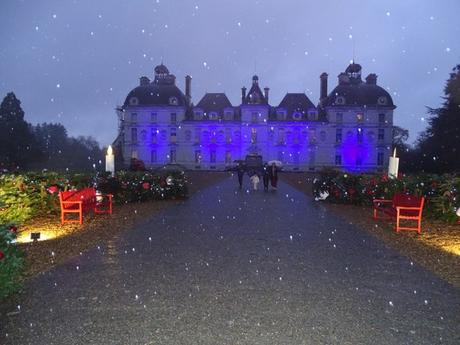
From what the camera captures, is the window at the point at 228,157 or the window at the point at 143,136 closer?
the window at the point at 228,157

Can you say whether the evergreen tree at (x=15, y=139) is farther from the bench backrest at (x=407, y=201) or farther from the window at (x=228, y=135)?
the bench backrest at (x=407, y=201)

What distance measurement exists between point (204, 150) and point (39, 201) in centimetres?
5594

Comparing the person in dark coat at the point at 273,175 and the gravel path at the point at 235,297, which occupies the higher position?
the person in dark coat at the point at 273,175

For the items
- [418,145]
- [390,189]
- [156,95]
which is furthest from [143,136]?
[390,189]

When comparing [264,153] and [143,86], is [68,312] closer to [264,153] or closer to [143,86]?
[264,153]

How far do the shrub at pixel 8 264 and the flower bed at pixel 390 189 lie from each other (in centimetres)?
1078

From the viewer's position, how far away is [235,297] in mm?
5383

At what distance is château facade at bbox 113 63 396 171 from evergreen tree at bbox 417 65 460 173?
83.0ft

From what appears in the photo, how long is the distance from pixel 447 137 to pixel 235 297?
38.1 m

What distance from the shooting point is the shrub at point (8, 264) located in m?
5.01

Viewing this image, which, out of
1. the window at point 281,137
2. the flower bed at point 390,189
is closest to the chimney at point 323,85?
the window at point 281,137

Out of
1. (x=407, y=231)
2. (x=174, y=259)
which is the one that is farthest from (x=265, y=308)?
(x=407, y=231)

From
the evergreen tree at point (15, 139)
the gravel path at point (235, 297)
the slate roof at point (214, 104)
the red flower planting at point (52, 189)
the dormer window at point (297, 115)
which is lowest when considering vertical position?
the gravel path at point (235, 297)

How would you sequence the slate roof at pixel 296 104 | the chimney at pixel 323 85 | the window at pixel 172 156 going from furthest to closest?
the chimney at pixel 323 85, the window at pixel 172 156, the slate roof at pixel 296 104
